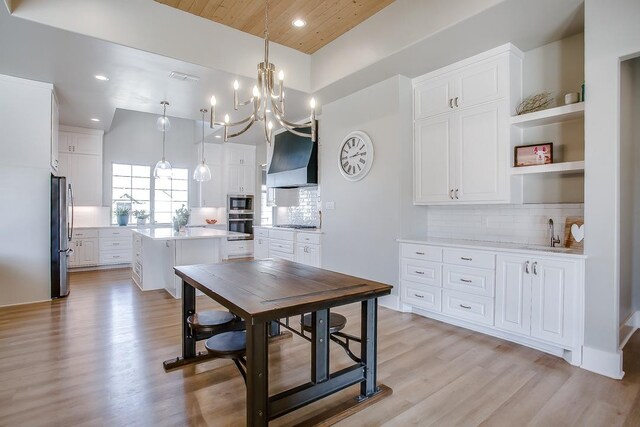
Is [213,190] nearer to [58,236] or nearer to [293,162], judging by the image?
[293,162]

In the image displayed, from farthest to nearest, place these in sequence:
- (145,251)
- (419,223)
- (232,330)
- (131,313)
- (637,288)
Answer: (145,251), (419,223), (131,313), (637,288), (232,330)

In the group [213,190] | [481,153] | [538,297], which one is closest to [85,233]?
[213,190]

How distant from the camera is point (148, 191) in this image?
25.8ft

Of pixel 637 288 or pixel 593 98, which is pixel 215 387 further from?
pixel 637 288

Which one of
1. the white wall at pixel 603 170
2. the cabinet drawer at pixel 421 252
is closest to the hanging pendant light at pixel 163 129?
the cabinet drawer at pixel 421 252

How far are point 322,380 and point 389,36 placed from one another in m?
3.31

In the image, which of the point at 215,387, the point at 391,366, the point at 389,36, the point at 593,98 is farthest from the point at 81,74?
the point at 593,98

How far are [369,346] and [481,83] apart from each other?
113 inches

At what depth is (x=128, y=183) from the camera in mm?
7594

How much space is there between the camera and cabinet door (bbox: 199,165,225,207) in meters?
8.02

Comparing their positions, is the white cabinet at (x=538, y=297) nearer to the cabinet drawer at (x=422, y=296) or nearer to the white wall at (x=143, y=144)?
the cabinet drawer at (x=422, y=296)

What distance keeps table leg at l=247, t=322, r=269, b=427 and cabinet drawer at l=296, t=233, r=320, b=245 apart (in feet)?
11.6

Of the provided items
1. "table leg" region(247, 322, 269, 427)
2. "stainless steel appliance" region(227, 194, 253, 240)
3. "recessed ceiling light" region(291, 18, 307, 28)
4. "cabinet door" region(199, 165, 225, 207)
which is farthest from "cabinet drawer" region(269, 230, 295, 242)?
"table leg" region(247, 322, 269, 427)

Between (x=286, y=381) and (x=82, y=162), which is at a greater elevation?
(x=82, y=162)
